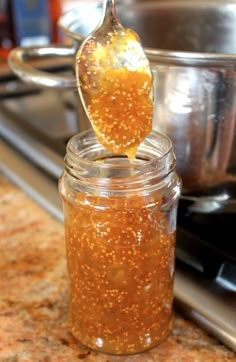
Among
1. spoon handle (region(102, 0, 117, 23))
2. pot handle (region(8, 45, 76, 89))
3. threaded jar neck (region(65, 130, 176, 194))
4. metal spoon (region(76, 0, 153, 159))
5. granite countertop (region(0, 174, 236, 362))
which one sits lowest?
granite countertop (region(0, 174, 236, 362))

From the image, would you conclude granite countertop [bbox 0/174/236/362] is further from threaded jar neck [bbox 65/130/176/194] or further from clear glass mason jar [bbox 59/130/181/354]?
threaded jar neck [bbox 65/130/176/194]

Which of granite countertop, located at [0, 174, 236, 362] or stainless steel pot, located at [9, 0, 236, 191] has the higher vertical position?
stainless steel pot, located at [9, 0, 236, 191]

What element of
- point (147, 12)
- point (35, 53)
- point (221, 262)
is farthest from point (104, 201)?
point (147, 12)

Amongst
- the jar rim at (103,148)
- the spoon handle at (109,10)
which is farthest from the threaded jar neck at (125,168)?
the spoon handle at (109,10)

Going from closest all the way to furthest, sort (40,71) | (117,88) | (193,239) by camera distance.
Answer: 1. (117,88)
2. (193,239)
3. (40,71)

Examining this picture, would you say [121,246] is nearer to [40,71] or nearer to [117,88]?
[117,88]

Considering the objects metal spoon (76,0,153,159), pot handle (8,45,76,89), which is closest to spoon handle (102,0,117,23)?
metal spoon (76,0,153,159)


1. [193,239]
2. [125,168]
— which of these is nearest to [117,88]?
[125,168]

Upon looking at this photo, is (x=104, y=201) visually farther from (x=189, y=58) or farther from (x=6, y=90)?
(x=6, y=90)
